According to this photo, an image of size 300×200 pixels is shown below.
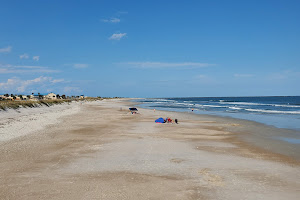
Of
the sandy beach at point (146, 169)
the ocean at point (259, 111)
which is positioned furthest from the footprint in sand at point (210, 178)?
the ocean at point (259, 111)

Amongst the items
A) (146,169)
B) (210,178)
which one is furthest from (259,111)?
(146,169)

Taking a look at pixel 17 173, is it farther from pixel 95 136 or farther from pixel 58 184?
pixel 95 136

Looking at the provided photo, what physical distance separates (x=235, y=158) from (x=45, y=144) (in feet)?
44.1

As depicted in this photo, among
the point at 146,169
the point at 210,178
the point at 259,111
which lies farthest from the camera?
the point at 259,111

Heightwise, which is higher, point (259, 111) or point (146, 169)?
point (259, 111)

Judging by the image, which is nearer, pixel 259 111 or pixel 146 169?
pixel 146 169

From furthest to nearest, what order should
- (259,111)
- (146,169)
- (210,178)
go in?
1. (259,111)
2. (146,169)
3. (210,178)

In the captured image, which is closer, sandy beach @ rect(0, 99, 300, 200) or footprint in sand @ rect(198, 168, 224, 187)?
sandy beach @ rect(0, 99, 300, 200)

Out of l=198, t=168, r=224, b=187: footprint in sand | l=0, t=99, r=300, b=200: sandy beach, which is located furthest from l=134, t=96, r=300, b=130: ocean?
l=198, t=168, r=224, b=187: footprint in sand

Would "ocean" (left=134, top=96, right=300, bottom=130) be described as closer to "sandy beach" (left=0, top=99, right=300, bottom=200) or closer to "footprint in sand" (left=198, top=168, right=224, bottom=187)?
"sandy beach" (left=0, top=99, right=300, bottom=200)

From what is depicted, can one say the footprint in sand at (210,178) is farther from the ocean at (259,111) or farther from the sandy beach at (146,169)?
the ocean at (259,111)

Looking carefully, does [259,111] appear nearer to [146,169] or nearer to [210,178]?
[210,178]

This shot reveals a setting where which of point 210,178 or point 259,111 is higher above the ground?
point 259,111

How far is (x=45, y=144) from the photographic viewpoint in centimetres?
1761
